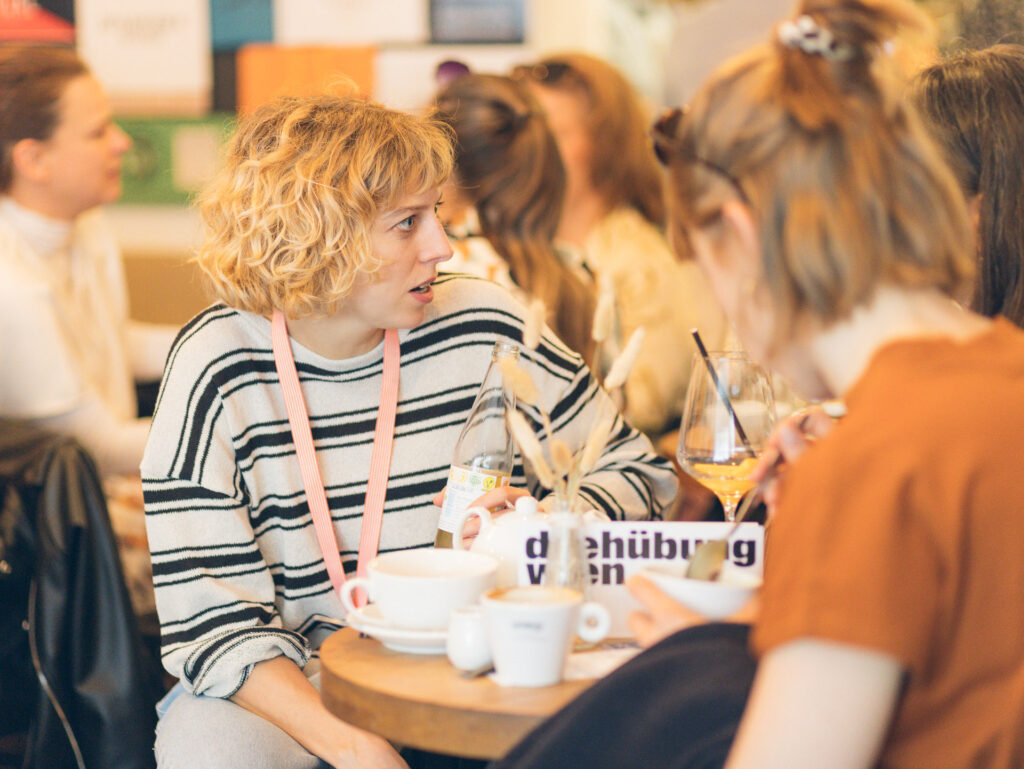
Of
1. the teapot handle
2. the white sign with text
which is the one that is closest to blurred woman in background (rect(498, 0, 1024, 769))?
the white sign with text

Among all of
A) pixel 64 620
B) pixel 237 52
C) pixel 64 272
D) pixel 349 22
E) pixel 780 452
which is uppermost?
pixel 349 22

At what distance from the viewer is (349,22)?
374 centimetres

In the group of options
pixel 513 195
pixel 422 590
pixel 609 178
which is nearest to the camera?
pixel 422 590

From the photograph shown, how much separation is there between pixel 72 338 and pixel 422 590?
196cm

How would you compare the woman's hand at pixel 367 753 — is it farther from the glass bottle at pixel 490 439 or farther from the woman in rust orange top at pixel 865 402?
the woman in rust orange top at pixel 865 402

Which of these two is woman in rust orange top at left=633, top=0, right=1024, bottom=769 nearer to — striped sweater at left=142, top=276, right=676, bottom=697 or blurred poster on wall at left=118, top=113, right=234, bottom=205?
striped sweater at left=142, top=276, right=676, bottom=697

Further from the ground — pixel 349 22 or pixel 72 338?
pixel 349 22

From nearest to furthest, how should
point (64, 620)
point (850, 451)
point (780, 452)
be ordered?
point (850, 451) → point (780, 452) → point (64, 620)

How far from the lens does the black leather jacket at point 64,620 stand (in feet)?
6.47

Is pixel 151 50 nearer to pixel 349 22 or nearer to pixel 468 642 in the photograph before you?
pixel 349 22

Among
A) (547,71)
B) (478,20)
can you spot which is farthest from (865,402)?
(478,20)

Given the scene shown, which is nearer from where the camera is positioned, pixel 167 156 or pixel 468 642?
pixel 468 642

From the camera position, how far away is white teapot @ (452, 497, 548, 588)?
1.17 meters

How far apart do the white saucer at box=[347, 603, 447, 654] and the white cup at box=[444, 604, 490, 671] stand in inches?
1.4
